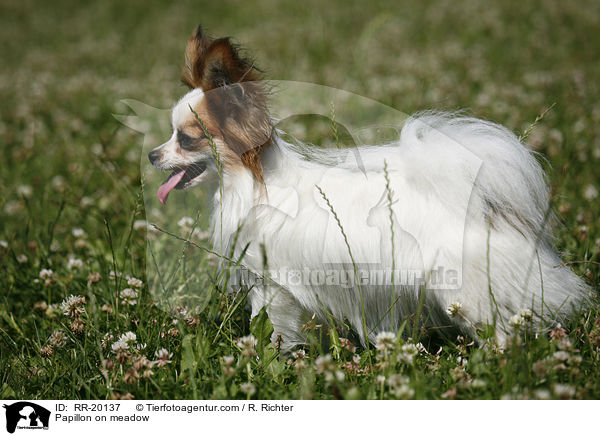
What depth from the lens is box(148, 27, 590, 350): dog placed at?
209 centimetres

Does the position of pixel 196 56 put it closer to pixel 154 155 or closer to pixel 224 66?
pixel 224 66

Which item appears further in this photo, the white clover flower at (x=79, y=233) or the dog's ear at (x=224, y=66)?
the white clover flower at (x=79, y=233)

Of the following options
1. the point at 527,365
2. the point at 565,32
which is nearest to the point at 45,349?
the point at 527,365

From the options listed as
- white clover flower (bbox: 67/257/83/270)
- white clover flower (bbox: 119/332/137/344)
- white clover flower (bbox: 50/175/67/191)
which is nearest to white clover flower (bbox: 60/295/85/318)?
white clover flower (bbox: 119/332/137/344)

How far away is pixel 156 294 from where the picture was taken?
2.84 meters

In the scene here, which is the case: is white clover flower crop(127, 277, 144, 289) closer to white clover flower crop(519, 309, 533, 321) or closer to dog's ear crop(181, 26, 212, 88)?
dog's ear crop(181, 26, 212, 88)

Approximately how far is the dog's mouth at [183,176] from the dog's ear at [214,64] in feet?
1.17

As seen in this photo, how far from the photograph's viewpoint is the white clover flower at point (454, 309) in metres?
2.13

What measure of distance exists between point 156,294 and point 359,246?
1.26m

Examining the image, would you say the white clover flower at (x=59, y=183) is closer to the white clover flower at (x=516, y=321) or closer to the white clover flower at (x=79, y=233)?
the white clover flower at (x=79, y=233)

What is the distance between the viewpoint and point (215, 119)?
2256mm

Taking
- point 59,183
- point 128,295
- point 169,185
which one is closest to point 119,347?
point 128,295

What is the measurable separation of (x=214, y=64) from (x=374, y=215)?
92 centimetres
